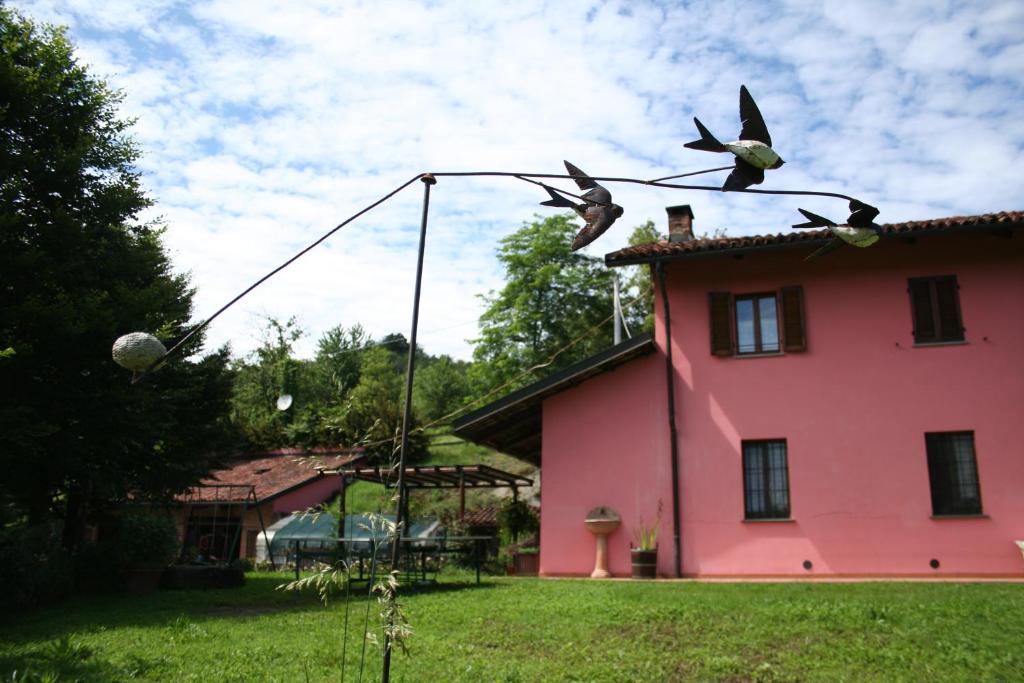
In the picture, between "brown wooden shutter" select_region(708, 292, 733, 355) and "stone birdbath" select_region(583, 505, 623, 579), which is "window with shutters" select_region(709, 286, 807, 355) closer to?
"brown wooden shutter" select_region(708, 292, 733, 355)

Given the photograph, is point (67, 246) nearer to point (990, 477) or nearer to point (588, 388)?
point (588, 388)

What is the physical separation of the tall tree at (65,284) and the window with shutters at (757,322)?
9546 millimetres

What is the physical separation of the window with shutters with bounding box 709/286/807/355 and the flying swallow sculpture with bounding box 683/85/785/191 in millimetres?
11187

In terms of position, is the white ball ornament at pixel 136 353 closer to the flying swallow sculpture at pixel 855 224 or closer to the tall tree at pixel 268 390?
the flying swallow sculpture at pixel 855 224

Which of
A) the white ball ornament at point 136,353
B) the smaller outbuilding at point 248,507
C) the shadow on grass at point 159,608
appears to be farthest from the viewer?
the smaller outbuilding at point 248,507

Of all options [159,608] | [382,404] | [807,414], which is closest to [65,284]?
[159,608]

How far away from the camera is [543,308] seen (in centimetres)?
3294

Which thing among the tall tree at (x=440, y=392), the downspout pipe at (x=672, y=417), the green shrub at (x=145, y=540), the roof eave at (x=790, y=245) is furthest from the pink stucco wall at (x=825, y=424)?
the tall tree at (x=440, y=392)

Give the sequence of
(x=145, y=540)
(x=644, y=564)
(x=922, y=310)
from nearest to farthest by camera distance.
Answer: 1. (x=644, y=564)
2. (x=922, y=310)
3. (x=145, y=540)

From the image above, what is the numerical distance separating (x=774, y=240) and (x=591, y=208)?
1047 cm

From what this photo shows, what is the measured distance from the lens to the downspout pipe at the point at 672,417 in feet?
44.7

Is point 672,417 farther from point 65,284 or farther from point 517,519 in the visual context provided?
point 65,284

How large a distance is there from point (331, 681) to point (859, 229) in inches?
201

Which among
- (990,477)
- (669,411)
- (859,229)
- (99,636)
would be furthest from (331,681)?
(990,477)
